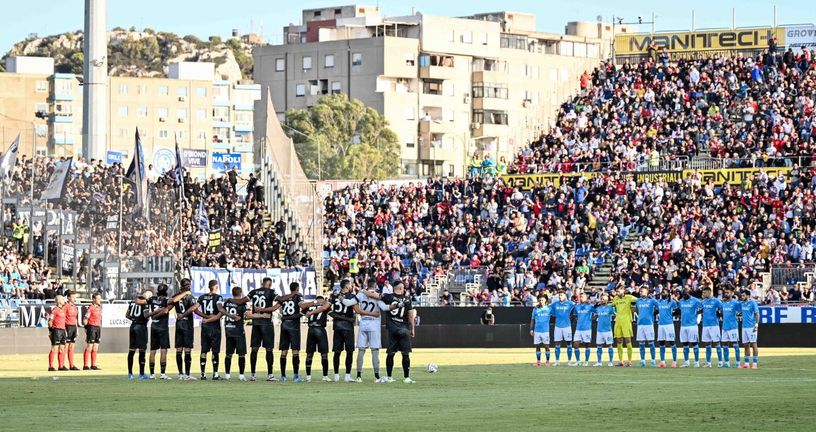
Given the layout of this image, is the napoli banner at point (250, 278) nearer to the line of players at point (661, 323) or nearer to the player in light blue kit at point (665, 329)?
the line of players at point (661, 323)

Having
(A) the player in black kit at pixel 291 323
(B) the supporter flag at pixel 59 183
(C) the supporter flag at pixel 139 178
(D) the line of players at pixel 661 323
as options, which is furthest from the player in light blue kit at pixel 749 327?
(B) the supporter flag at pixel 59 183

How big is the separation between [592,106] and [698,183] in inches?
478

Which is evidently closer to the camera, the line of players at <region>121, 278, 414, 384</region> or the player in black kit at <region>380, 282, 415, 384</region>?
the player in black kit at <region>380, 282, 415, 384</region>

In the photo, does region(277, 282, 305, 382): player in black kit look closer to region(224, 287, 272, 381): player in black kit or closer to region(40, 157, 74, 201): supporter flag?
region(224, 287, 272, 381): player in black kit

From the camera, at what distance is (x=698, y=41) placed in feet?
263

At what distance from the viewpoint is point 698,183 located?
6312cm

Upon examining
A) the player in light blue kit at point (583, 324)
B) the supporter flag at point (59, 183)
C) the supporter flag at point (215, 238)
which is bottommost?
the player in light blue kit at point (583, 324)

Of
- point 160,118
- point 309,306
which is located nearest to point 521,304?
point 309,306

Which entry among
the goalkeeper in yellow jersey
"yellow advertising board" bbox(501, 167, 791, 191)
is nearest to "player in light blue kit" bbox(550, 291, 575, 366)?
the goalkeeper in yellow jersey

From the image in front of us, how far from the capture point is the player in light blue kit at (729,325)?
38156 mm

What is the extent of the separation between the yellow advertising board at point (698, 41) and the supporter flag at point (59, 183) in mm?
35010

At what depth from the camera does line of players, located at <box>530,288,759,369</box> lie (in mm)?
38281

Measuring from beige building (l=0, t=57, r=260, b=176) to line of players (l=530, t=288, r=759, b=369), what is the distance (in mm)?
114802

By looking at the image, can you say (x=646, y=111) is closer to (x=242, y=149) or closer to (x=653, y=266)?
(x=653, y=266)
